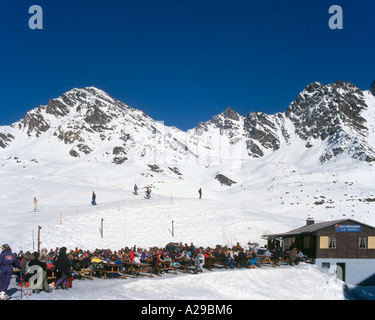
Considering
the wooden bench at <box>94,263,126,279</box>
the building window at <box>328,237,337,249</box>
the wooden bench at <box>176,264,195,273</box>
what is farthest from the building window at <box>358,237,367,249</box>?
the wooden bench at <box>94,263,126,279</box>

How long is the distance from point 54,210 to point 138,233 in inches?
368

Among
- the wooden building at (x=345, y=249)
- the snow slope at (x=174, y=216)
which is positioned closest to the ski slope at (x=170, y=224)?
the snow slope at (x=174, y=216)

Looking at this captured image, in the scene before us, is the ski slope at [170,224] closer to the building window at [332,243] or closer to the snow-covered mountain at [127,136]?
the building window at [332,243]

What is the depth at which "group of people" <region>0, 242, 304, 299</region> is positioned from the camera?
13359mm

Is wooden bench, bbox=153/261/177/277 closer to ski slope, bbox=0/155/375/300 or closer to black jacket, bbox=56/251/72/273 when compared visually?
ski slope, bbox=0/155/375/300

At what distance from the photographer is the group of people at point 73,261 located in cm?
1336

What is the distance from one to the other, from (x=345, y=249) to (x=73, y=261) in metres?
22.4

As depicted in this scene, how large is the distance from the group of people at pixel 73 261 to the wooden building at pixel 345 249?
7.23 m

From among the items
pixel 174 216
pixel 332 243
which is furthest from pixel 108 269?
pixel 174 216

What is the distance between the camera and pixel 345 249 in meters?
32.0

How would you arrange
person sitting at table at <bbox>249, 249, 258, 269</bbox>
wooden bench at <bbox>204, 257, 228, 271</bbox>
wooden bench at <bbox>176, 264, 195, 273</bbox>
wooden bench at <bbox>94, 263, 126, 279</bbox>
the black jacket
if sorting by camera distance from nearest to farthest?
the black jacket → wooden bench at <bbox>94, 263, 126, 279</bbox> → wooden bench at <bbox>176, 264, 195, 273</bbox> → wooden bench at <bbox>204, 257, 228, 271</bbox> → person sitting at table at <bbox>249, 249, 258, 269</bbox>

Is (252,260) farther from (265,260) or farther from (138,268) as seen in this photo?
(138,268)

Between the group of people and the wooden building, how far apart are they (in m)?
7.23

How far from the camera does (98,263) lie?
20141 millimetres
